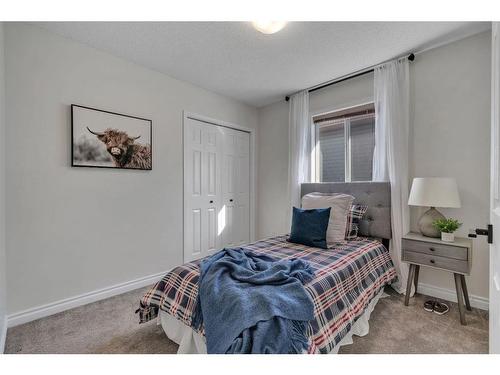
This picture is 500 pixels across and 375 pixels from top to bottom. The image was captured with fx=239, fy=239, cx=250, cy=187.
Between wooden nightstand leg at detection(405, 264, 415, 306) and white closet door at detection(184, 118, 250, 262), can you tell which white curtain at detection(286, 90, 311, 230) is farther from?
wooden nightstand leg at detection(405, 264, 415, 306)

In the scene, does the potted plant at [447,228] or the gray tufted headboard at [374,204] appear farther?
the gray tufted headboard at [374,204]

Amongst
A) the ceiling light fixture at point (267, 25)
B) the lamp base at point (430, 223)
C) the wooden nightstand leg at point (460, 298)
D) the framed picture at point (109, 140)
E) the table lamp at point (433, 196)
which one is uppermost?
the ceiling light fixture at point (267, 25)

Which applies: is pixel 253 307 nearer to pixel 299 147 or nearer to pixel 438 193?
pixel 438 193

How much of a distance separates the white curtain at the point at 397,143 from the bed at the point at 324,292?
0.52 ft

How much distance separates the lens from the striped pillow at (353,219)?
249 centimetres

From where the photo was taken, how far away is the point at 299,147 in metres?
3.30

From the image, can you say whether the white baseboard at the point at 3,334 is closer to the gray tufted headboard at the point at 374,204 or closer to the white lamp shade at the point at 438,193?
the gray tufted headboard at the point at 374,204

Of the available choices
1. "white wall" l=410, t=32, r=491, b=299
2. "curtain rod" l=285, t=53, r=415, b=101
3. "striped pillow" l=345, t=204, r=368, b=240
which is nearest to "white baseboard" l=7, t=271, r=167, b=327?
"striped pillow" l=345, t=204, r=368, b=240

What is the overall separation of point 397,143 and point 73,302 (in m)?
3.46

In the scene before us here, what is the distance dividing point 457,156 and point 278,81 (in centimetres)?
204

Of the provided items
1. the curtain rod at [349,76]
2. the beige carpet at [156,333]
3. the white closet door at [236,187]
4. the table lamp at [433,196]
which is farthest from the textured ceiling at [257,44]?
the beige carpet at [156,333]

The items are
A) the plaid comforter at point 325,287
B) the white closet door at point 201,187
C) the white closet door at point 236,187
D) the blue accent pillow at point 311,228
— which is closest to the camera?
the plaid comforter at point 325,287

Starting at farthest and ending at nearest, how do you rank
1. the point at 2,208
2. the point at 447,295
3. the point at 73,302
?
the point at 447,295, the point at 73,302, the point at 2,208

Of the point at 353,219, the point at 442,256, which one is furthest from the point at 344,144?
the point at 442,256
